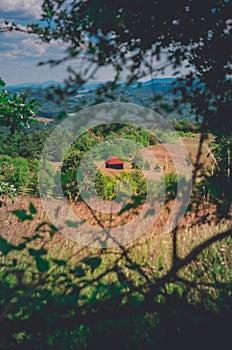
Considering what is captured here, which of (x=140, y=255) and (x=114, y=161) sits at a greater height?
(x=114, y=161)

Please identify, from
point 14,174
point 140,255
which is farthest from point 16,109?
point 14,174

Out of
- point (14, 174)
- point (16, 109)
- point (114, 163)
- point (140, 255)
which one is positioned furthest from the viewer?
point (14, 174)

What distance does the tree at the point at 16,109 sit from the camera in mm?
5688

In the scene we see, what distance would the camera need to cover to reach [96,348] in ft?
10.2

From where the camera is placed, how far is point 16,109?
571 centimetres

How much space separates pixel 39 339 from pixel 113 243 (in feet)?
4.46

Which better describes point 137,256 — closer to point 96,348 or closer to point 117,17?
point 96,348

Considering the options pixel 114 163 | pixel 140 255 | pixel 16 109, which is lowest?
pixel 140 255

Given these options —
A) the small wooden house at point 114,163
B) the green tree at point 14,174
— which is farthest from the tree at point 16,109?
the small wooden house at point 114,163

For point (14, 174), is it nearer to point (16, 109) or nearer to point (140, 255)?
point (16, 109)

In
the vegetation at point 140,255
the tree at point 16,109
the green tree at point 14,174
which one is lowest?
the vegetation at point 140,255

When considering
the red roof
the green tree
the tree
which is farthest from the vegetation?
the green tree

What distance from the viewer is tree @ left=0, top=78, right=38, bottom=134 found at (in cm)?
569

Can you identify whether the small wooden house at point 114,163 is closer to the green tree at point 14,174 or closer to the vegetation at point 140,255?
the green tree at point 14,174
